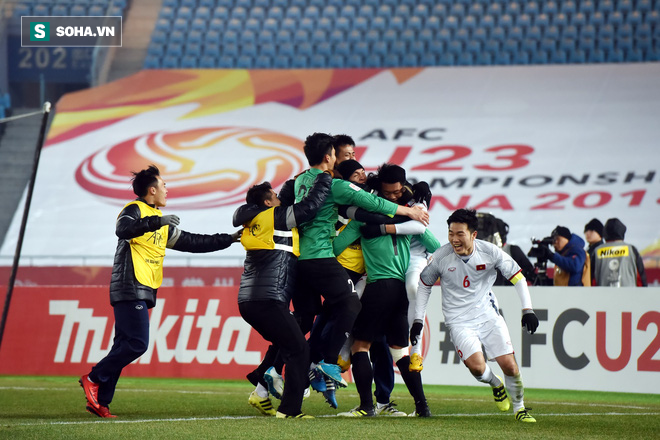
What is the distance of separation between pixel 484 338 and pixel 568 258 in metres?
4.65

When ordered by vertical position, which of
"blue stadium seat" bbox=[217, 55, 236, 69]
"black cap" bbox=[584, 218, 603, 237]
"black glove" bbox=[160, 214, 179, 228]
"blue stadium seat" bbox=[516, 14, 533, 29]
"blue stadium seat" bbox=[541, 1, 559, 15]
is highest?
"blue stadium seat" bbox=[541, 1, 559, 15]

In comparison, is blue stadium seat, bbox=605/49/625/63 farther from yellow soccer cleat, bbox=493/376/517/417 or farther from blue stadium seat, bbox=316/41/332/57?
yellow soccer cleat, bbox=493/376/517/417

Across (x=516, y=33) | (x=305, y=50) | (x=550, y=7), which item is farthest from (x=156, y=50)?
(x=550, y=7)

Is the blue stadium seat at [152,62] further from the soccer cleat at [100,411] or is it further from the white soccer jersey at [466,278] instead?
the white soccer jersey at [466,278]

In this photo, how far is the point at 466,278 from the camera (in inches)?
290

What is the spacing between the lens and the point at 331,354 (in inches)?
280

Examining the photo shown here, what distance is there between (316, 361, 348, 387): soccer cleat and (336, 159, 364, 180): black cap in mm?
1489

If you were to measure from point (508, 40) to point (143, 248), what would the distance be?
19439mm

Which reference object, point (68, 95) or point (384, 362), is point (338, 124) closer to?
point (68, 95)

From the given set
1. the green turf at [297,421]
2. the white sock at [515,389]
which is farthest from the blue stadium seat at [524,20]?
the white sock at [515,389]

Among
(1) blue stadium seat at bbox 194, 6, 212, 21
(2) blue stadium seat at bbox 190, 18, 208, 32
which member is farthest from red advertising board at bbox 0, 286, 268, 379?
(1) blue stadium seat at bbox 194, 6, 212, 21

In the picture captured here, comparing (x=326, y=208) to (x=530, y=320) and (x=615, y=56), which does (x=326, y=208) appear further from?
(x=615, y=56)

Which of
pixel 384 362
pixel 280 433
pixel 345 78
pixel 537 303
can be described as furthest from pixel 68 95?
pixel 280 433

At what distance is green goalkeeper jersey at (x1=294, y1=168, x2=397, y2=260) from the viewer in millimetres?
7152
